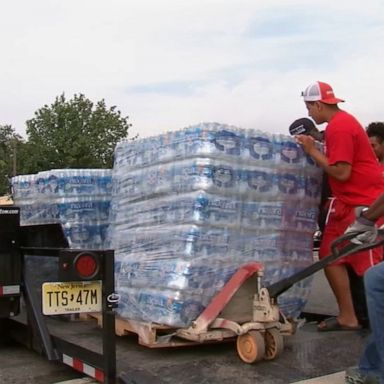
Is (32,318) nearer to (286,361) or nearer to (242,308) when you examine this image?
(242,308)

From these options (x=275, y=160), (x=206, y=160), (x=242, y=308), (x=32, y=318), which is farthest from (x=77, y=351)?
(x=275, y=160)

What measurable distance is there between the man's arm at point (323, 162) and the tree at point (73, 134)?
2746 centimetres

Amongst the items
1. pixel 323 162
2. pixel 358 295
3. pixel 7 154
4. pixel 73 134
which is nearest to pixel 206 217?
pixel 323 162

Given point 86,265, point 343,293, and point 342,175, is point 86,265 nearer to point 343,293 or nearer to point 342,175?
point 342,175

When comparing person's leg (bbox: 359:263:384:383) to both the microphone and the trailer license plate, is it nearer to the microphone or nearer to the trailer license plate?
the trailer license plate

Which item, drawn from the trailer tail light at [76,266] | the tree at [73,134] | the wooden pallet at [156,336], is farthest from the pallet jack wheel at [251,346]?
the tree at [73,134]

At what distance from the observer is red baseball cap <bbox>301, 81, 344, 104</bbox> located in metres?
4.60

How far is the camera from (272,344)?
153 inches

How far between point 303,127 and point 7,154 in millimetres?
40469

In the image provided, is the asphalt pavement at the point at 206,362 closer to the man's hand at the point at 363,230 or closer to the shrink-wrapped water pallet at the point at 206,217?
the shrink-wrapped water pallet at the point at 206,217

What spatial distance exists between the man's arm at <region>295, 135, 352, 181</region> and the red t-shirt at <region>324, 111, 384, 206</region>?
82 mm

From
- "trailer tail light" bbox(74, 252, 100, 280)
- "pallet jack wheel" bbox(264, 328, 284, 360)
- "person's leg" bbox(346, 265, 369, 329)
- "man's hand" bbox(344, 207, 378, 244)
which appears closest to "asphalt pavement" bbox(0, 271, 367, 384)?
"pallet jack wheel" bbox(264, 328, 284, 360)

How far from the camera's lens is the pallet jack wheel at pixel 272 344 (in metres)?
3.86

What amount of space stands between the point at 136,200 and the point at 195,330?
1.05 meters
